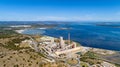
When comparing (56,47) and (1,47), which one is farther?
(56,47)

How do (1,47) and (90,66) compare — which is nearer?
(90,66)

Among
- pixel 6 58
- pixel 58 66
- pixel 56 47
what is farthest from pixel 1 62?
pixel 56 47

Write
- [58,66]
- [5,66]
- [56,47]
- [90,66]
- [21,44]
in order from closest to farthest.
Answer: [5,66] < [58,66] < [90,66] < [21,44] < [56,47]

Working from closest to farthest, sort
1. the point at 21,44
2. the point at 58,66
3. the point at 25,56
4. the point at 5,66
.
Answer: the point at 5,66 < the point at 58,66 < the point at 25,56 < the point at 21,44

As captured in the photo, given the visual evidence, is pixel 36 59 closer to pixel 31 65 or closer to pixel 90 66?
pixel 31 65

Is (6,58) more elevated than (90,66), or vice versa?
(6,58)

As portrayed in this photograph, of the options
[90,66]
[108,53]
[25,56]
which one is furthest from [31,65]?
[108,53]

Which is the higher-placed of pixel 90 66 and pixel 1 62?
pixel 1 62

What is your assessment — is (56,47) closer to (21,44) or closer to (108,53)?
(21,44)

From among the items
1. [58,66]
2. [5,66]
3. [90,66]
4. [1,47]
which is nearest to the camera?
[5,66]
